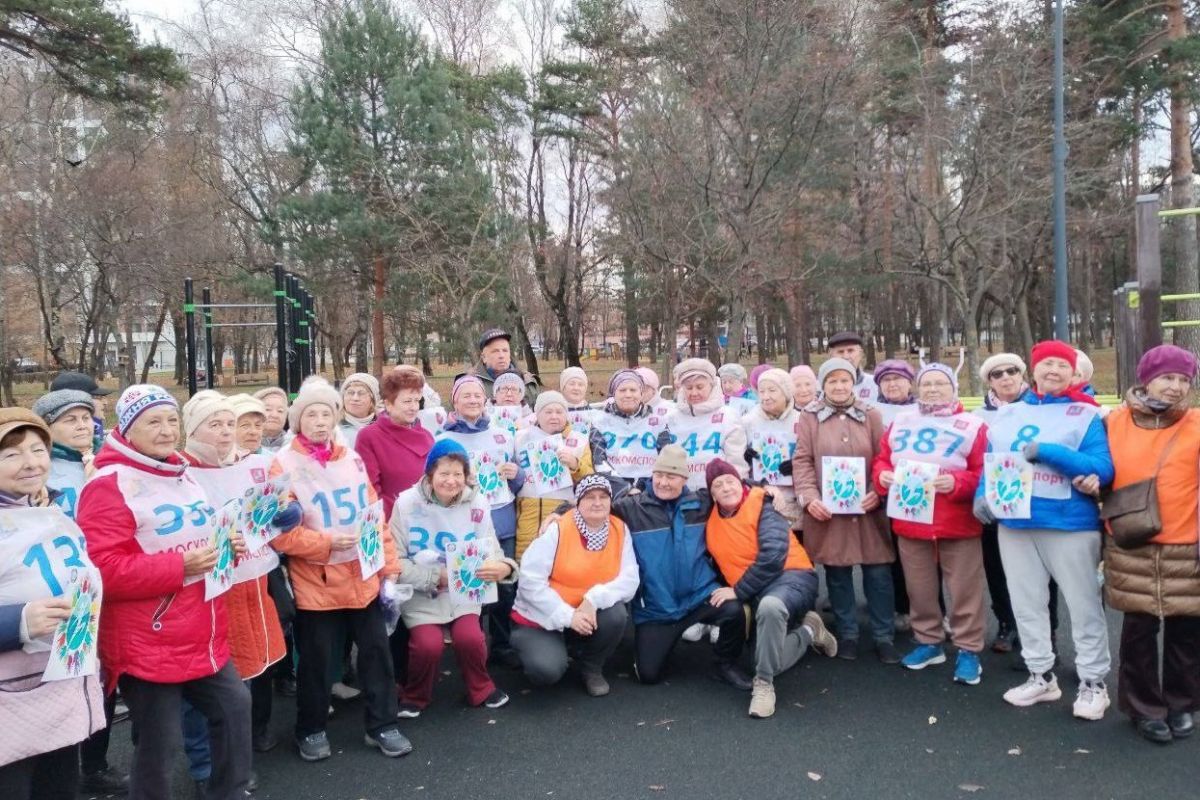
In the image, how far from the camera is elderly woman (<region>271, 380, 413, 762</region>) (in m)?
4.40

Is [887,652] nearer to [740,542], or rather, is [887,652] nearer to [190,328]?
[740,542]

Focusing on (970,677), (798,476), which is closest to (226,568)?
(798,476)

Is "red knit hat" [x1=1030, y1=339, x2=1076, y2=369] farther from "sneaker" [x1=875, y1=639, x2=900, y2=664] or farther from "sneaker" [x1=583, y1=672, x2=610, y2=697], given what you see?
"sneaker" [x1=583, y1=672, x2=610, y2=697]

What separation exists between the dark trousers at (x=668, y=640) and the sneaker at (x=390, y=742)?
59.6 inches

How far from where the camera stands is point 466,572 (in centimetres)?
503

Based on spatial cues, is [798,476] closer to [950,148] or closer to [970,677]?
[970,677]

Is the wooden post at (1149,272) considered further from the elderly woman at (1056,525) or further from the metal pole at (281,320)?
the metal pole at (281,320)

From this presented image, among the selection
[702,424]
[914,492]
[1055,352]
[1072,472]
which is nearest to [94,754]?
[702,424]

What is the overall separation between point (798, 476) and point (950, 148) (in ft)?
56.2

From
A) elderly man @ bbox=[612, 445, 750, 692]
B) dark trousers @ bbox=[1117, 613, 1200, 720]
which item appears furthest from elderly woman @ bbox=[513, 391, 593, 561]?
dark trousers @ bbox=[1117, 613, 1200, 720]

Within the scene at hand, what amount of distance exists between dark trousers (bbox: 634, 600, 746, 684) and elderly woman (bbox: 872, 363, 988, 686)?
1.23m

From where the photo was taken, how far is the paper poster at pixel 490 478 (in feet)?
18.9

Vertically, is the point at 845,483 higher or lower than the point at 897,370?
lower

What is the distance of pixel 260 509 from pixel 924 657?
4.08 metres
